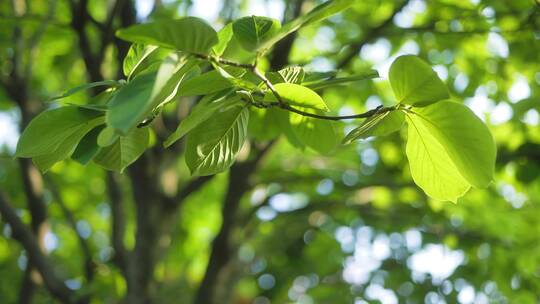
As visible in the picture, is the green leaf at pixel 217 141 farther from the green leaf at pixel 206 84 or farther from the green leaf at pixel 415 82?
the green leaf at pixel 415 82

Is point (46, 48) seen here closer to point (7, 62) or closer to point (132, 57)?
point (7, 62)

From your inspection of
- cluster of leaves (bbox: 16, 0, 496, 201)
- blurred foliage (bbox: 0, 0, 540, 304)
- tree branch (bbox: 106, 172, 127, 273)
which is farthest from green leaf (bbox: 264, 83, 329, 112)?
tree branch (bbox: 106, 172, 127, 273)

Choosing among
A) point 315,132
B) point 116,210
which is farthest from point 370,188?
point 315,132

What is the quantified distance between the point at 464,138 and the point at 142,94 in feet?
1.34

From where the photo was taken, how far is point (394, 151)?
3.88 meters

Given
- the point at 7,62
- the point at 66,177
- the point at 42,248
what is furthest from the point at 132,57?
the point at 66,177

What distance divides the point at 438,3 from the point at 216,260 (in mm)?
1691

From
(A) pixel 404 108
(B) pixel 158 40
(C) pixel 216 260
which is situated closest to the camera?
(B) pixel 158 40

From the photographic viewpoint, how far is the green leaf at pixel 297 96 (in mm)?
924

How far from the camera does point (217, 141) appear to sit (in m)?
1.01

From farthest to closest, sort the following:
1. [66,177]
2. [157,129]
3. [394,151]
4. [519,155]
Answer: [66,177] < [394,151] < [157,129] < [519,155]

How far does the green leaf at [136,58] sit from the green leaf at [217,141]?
0.13 metres

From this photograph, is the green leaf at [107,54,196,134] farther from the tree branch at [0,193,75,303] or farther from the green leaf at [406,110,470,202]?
the tree branch at [0,193,75,303]

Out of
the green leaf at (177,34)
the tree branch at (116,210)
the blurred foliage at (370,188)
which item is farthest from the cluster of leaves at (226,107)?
the tree branch at (116,210)
